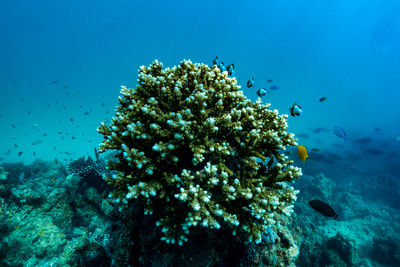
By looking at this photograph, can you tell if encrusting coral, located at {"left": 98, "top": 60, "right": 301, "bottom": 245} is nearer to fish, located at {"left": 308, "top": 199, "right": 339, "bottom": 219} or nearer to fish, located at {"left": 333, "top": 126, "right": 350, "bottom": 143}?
fish, located at {"left": 308, "top": 199, "right": 339, "bottom": 219}

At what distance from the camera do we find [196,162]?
2.37 meters

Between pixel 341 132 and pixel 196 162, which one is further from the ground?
pixel 341 132

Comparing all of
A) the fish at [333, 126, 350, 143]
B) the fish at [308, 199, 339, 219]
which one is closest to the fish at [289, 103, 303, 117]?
the fish at [308, 199, 339, 219]

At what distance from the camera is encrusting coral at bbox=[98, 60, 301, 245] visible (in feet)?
7.86

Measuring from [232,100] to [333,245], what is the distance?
11424 millimetres

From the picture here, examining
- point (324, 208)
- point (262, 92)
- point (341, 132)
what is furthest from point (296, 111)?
point (341, 132)

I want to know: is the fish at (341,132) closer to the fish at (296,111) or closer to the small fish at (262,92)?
the small fish at (262,92)

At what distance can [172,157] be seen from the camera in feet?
8.30

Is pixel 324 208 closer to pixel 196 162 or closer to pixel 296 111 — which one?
pixel 296 111

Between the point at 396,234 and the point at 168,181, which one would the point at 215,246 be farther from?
the point at 396,234

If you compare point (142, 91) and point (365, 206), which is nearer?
point (142, 91)

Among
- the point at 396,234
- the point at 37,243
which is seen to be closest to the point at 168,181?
the point at 37,243

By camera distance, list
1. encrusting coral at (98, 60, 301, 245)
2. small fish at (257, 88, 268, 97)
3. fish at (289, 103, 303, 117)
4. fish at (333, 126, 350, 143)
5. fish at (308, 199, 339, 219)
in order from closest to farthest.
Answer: encrusting coral at (98, 60, 301, 245), fish at (308, 199, 339, 219), fish at (289, 103, 303, 117), small fish at (257, 88, 268, 97), fish at (333, 126, 350, 143)

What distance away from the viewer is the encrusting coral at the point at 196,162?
239cm
